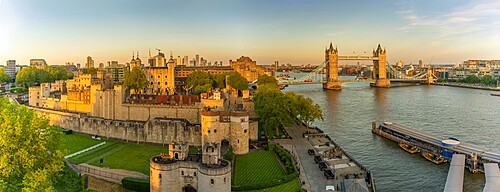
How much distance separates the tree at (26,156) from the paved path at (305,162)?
1382cm

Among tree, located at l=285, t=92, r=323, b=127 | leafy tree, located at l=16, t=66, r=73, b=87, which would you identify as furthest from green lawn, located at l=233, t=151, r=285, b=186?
leafy tree, located at l=16, t=66, r=73, b=87

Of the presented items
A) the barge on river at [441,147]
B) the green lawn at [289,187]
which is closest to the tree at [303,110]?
the barge on river at [441,147]

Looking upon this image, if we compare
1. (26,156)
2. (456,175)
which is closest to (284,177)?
(456,175)

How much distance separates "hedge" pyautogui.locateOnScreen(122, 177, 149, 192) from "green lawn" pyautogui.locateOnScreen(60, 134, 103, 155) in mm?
10310

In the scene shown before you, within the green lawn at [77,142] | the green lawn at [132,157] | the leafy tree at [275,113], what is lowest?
the green lawn at [132,157]

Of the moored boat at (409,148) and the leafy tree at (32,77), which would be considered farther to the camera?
the leafy tree at (32,77)

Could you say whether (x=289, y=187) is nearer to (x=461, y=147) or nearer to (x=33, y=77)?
(x=461, y=147)

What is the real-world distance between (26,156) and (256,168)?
14.1 metres

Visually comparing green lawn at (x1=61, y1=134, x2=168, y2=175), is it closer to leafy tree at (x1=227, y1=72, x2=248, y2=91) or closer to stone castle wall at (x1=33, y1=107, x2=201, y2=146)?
stone castle wall at (x1=33, y1=107, x2=201, y2=146)

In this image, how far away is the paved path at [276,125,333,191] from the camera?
78.7 feet

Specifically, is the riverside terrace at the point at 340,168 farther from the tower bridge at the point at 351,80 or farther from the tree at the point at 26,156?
the tower bridge at the point at 351,80

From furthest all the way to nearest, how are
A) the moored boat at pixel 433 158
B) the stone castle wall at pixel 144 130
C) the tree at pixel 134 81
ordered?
the tree at pixel 134 81 → the stone castle wall at pixel 144 130 → the moored boat at pixel 433 158

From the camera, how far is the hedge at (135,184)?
73.3ft

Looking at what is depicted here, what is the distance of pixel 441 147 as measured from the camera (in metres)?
33.3
